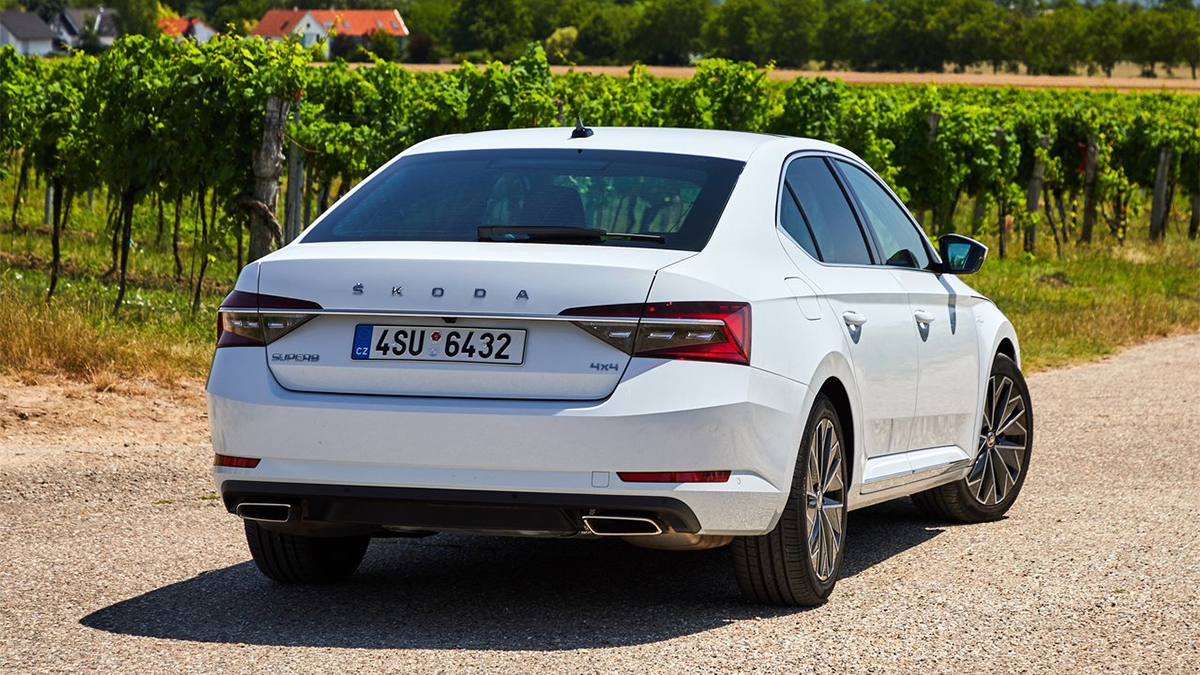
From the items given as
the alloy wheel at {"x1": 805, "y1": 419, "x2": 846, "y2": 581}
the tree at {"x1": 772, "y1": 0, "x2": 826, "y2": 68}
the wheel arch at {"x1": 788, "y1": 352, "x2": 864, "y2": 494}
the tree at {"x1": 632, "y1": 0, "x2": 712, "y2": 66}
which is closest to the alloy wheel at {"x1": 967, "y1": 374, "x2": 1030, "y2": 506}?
the wheel arch at {"x1": 788, "y1": 352, "x2": 864, "y2": 494}

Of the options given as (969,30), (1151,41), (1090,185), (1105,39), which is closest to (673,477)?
(1090,185)

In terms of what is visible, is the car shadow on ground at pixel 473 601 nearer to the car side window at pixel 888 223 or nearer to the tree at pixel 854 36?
the car side window at pixel 888 223

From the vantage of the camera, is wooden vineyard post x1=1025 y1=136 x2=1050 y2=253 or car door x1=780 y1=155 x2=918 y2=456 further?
wooden vineyard post x1=1025 y1=136 x2=1050 y2=253

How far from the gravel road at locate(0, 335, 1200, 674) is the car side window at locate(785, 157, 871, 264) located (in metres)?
1.21

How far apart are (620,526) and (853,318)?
1.38m

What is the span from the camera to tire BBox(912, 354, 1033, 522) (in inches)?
320

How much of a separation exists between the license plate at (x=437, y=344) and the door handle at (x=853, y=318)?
141 cm

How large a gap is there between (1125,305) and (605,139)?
14.6 meters

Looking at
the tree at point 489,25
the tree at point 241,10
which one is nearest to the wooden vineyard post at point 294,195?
the tree at point 241,10

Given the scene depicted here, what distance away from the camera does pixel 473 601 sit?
6266 mm

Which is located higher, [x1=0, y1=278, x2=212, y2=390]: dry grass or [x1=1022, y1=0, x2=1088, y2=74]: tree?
[x1=1022, y1=0, x2=1088, y2=74]: tree

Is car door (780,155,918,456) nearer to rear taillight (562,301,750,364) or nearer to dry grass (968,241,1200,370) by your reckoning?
rear taillight (562,301,750,364)

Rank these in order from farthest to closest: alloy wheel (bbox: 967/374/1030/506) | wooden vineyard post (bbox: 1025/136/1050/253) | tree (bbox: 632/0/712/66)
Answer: tree (bbox: 632/0/712/66), wooden vineyard post (bbox: 1025/136/1050/253), alloy wheel (bbox: 967/374/1030/506)

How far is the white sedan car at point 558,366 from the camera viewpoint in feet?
17.7
